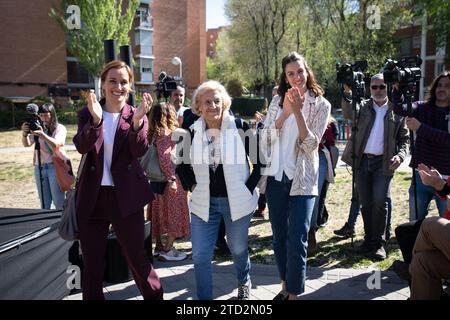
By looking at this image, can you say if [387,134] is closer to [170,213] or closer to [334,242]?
[334,242]

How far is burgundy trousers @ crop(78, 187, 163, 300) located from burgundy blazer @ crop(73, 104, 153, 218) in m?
0.06

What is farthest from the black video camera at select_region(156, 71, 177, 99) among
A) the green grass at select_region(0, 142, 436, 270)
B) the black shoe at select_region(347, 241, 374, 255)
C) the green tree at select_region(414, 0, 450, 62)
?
the green tree at select_region(414, 0, 450, 62)

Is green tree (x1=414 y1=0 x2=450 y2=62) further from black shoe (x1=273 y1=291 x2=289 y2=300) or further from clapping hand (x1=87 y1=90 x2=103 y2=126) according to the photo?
clapping hand (x1=87 y1=90 x2=103 y2=126)

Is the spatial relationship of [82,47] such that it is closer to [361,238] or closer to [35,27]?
[35,27]

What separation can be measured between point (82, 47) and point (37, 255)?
27.3 m

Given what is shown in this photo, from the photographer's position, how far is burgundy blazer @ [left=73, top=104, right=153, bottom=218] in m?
2.98

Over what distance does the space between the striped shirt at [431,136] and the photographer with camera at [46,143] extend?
3971mm

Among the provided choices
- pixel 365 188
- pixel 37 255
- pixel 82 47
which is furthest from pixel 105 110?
pixel 82 47

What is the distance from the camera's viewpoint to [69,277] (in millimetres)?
3760

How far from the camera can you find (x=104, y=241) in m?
3.09

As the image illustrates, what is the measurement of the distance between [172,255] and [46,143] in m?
2.16

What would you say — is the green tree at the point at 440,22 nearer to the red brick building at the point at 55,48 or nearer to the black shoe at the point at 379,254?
the black shoe at the point at 379,254

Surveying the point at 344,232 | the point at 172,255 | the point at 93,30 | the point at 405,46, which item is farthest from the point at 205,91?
the point at 405,46

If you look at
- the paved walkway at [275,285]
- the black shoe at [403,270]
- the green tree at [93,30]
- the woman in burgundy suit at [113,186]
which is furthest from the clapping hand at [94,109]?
the green tree at [93,30]
